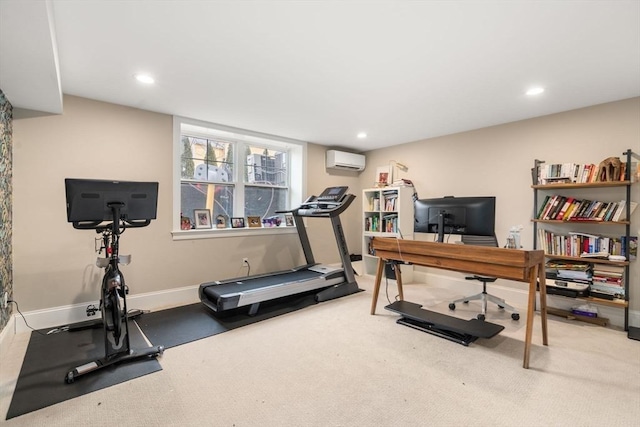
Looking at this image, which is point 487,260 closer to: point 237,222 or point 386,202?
point 386,202

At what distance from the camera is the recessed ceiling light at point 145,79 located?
2.53 m

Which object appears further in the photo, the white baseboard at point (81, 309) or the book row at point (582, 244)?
the book row at point (582, 244)

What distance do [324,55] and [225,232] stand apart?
262 cm

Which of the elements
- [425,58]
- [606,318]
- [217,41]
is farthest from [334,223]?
[606,318]

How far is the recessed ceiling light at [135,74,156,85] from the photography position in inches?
99.6

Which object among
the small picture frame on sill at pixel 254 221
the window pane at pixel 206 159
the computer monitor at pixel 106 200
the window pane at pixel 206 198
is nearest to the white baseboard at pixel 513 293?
the small picture frame on sill at pixel 254 221

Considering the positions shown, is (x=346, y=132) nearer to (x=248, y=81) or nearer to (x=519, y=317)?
(x=248, y=81)

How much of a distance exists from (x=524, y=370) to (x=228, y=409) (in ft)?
6.62

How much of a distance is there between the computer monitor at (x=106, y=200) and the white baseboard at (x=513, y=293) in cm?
385

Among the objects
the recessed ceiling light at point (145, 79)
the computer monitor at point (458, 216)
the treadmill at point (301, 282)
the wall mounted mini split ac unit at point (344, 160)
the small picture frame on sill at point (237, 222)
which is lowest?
the treadmill at point (301, 282)

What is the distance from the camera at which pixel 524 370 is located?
2127mm

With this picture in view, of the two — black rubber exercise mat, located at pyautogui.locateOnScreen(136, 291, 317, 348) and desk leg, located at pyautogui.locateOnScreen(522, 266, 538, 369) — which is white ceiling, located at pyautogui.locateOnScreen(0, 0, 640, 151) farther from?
black rubber exercise mat, located at pyautogui.locateOnScreen(136, 291, 317, 348)

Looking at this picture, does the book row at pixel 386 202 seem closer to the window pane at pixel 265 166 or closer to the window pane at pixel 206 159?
the window pane at pixel 265 166

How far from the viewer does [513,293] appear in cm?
369
